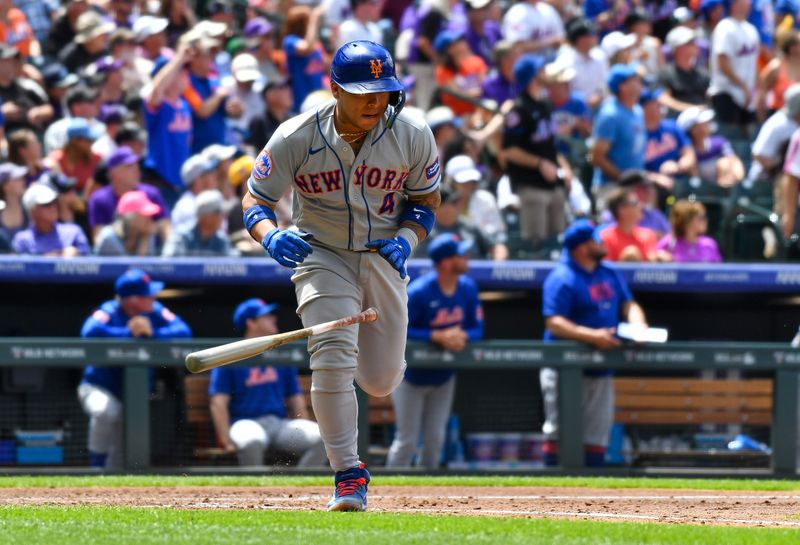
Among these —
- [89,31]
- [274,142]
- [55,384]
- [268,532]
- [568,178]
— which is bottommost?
[268,532]

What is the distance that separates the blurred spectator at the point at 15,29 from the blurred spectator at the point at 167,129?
2.23m

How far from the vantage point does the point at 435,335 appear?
384 inches

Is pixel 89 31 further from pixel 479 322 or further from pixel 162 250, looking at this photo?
pixel 479 322

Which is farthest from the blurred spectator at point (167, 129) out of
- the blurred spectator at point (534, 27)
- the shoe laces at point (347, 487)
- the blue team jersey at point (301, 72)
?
the shoe laces at point (347, 487)

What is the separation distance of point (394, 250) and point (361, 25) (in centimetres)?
819

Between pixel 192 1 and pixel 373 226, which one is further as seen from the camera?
pixel 192 1

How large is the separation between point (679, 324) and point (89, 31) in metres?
5.99

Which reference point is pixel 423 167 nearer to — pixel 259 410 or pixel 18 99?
pixel 259 410

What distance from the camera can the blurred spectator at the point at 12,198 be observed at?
10562 millimetres

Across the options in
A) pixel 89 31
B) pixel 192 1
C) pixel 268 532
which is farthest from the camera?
pixel 192 1

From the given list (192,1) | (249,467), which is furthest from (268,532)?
(192,1)

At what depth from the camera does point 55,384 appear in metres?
9.98

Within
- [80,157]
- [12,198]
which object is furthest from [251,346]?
[80,157]

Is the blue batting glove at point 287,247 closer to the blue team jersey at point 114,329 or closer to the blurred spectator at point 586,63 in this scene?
the blue team jersey at point 114,329
